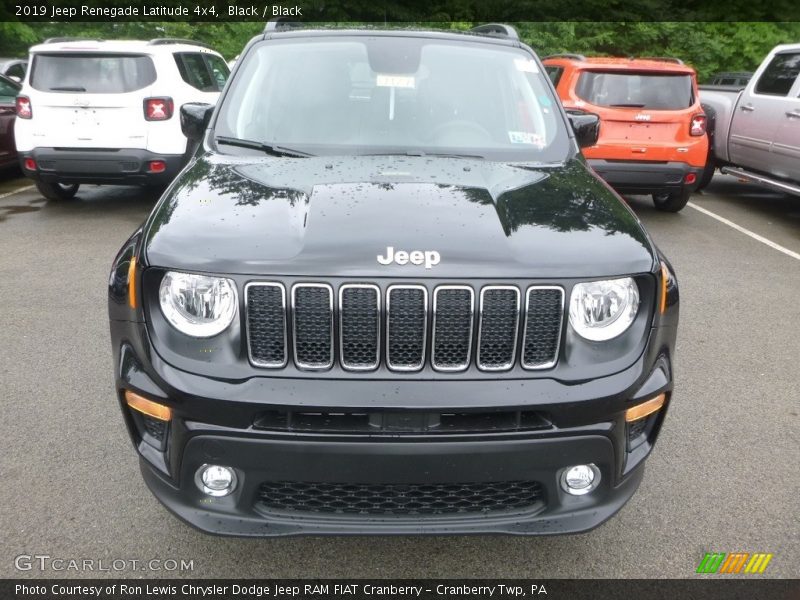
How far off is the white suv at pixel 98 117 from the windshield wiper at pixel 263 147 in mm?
4870

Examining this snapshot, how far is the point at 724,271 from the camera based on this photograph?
6805 millimetres

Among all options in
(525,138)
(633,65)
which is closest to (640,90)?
(633,65)

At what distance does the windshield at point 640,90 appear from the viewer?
8.46 m

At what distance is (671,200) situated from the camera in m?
9.16

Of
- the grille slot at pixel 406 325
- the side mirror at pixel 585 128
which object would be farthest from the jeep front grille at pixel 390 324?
the side mirror at pixel 585 128

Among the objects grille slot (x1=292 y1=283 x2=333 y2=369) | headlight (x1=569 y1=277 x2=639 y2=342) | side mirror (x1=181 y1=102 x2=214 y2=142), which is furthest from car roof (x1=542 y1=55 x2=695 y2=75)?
grille slot (x1=292 y1=283 x2=333 y2=369)

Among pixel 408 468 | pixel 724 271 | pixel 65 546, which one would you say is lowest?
pixel 724 271

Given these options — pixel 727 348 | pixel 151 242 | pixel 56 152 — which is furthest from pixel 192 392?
pixel 56 152

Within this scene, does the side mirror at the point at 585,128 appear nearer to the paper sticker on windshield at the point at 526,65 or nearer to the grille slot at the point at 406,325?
the paper sticker on windshield at the point at 526,65

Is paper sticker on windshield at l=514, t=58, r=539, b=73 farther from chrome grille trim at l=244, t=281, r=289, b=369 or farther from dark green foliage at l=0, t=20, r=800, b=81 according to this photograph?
dark green foliage at l=0, t=20, r=800, b=81

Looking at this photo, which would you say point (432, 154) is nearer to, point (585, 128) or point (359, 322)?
point (585, 128)

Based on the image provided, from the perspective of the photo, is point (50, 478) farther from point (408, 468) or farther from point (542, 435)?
point (542, 435)

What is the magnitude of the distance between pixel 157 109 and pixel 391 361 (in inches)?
265

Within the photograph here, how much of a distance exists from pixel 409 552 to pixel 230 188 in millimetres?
1492
